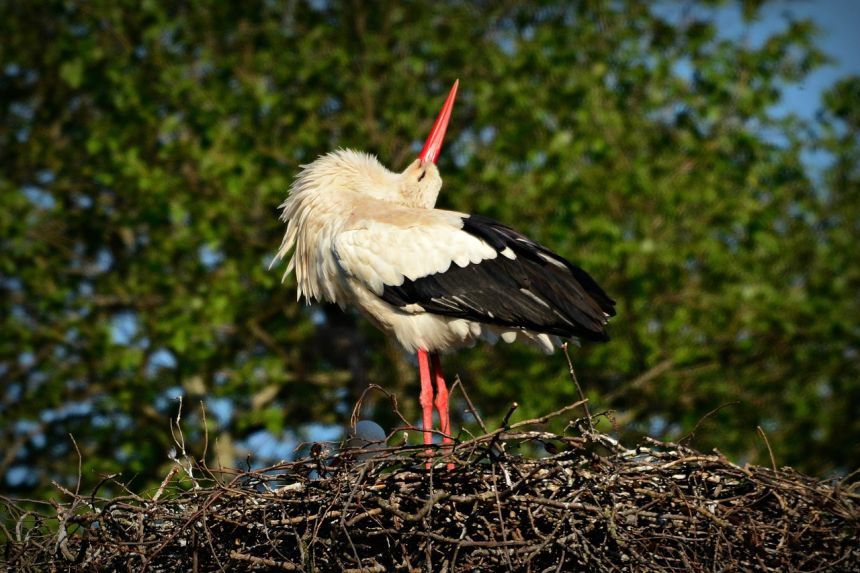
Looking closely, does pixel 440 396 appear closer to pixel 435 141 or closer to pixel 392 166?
pixel 435 141

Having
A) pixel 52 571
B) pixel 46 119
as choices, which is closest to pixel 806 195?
pixel 46 119

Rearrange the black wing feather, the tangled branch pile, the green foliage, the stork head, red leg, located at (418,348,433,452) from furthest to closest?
the green foliage
the stork head
red leg, located at (418,348,433,452)
the black wing feather
the tangled branch pile

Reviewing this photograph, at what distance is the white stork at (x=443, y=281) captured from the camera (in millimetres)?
4672

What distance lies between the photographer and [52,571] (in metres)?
3.74

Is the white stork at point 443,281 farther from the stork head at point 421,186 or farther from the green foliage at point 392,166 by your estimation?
the green foliage at point 392,166

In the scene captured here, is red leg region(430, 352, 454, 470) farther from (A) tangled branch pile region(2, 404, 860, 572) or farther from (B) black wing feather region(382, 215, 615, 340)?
(A) tangled branch pile region(2, 404, 860, 572)

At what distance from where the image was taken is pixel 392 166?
8703 millimetres

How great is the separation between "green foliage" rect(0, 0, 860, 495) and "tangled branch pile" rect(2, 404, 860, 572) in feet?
14.7

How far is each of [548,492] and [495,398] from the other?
202 inches

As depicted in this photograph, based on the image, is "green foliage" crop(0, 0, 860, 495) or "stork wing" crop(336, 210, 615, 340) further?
"green foliage" crop(0, 0, 860, 495)

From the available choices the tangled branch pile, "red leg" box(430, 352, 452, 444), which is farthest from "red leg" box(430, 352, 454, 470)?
the tangled branch pile

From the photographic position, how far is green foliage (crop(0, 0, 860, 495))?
8641 millimetres

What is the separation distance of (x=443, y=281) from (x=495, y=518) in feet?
4.63

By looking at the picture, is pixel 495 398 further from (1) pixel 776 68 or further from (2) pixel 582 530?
(2) pixel 582 530
